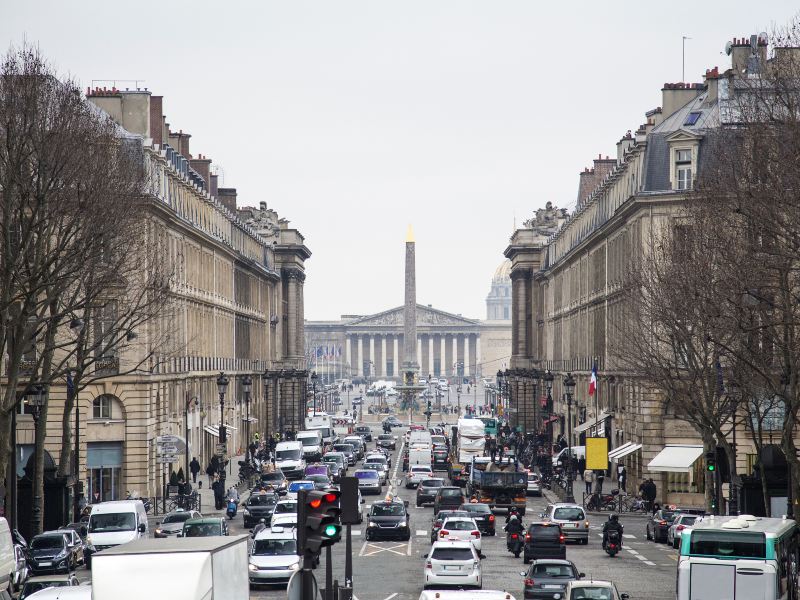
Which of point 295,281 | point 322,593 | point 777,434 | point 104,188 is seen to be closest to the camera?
point 322,593

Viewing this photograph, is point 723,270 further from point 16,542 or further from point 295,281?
point 295,281

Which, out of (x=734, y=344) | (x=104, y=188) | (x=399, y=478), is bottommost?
(x=399, y=478)

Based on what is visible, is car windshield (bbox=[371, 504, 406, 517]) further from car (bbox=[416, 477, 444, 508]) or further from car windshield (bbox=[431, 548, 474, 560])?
car (bbox=[416, 477, 444, 508])

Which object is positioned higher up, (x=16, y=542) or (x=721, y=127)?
(x=721, y=127)

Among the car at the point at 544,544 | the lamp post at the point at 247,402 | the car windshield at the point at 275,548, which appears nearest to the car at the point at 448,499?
the car at the point at 544,544

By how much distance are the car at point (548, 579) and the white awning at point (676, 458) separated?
3008 centimetres

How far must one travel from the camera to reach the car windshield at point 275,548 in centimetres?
4356

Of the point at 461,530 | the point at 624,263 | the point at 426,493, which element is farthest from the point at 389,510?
the point at 624,263

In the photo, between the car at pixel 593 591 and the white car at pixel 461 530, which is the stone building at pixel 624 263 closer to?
the white car at pixel 461 530

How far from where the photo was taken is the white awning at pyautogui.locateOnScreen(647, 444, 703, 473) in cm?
6825

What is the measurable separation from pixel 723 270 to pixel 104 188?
19.2 m

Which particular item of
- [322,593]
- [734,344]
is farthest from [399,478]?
[322,593]

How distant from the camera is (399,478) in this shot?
98.6 meters

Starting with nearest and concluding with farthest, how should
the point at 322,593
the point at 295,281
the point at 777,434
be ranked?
the point at 322,593 < the point at 777,434 < the point at 295,281
